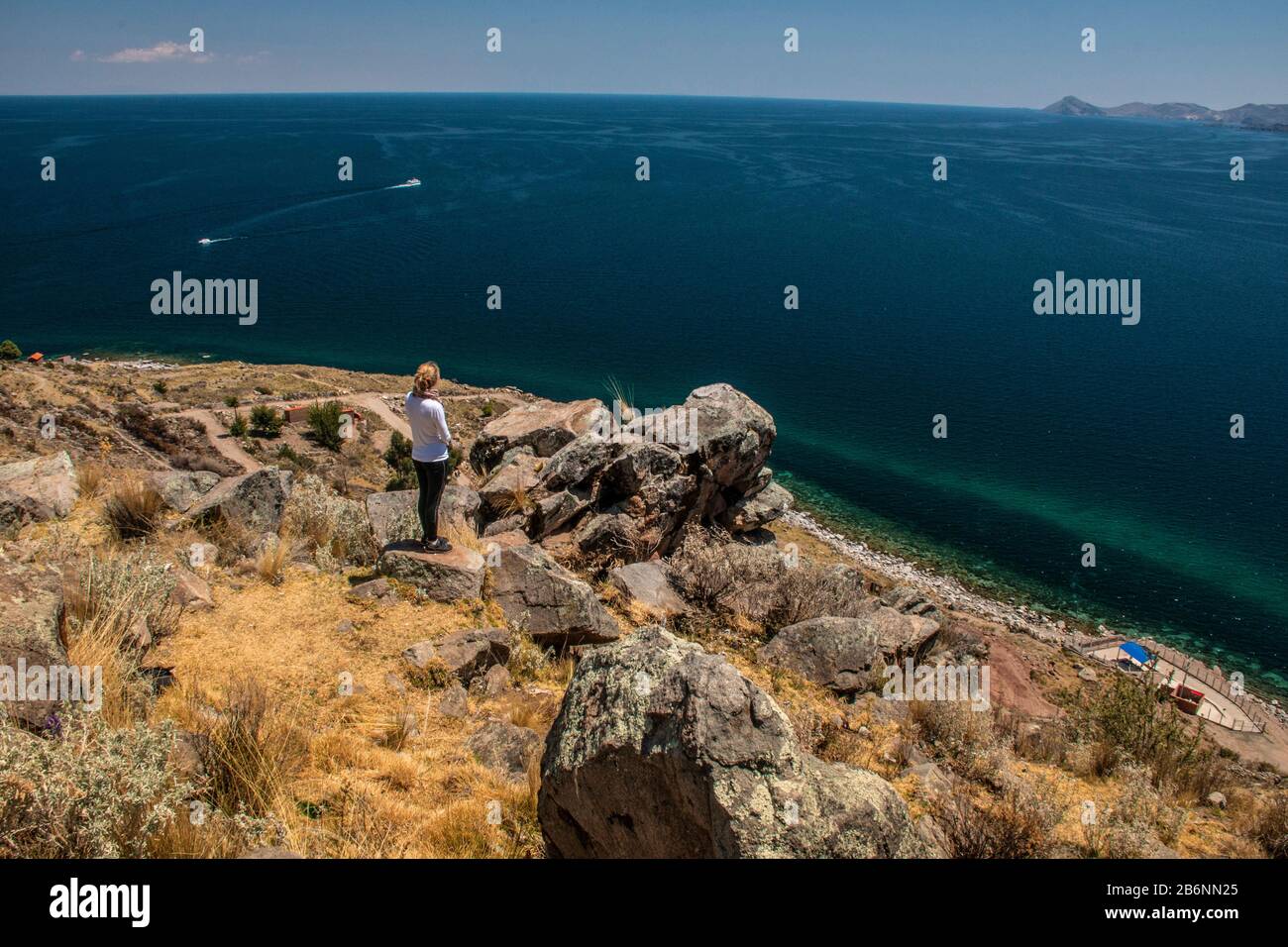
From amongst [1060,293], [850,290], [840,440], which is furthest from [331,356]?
[1060,293]

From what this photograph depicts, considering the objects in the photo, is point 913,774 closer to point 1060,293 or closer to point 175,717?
point 175,717

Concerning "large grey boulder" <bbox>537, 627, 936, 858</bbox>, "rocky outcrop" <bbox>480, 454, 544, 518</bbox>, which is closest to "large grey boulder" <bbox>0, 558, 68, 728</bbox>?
"large grey boulder" <bbox>537, 627, 936, 858</bbox>

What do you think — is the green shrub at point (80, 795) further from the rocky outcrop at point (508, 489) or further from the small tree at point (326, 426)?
the small tree at point (326, 426)

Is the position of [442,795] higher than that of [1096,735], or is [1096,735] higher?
[442,795]

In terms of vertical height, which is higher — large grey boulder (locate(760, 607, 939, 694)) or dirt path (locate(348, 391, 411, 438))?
dirt path (locate(348, 391, 411, 438))

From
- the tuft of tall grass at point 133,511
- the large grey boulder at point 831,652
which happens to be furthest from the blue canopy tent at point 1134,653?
the tuft of tall grass at point 133,511

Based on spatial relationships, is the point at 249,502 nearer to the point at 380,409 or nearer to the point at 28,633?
the point at 28,633

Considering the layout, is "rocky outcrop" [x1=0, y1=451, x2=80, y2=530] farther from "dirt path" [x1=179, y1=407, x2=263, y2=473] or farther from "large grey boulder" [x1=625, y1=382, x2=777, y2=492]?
"dirt path" [x1=179, y1=407, x2=263, y2=473]
